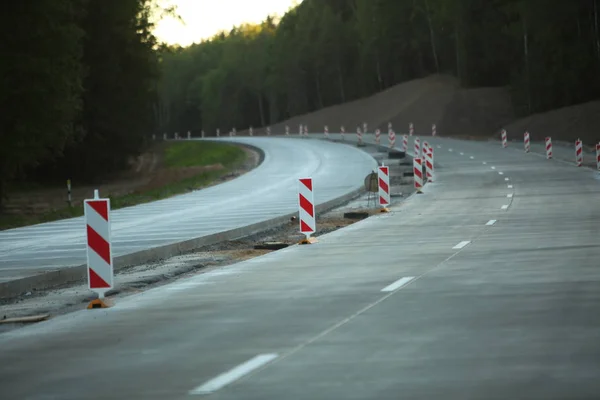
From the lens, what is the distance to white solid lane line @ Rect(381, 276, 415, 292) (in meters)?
15.7

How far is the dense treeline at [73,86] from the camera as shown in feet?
204

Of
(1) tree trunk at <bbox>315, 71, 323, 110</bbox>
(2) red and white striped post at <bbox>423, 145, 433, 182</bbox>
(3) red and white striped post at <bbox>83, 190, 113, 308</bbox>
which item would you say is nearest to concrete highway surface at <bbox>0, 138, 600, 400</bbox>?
(3) red and white striped post at <bbox>83, 190, 113, 308</bbox>

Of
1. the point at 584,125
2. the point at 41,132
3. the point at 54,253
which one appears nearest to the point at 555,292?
the point at 54,253

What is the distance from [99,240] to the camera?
16.5 m

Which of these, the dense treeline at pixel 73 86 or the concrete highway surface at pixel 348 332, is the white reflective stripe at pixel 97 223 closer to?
the concrete highway surface at pixel 348 332

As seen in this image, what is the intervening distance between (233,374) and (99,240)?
22.5ft

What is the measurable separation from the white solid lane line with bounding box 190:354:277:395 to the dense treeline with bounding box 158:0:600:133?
287 feet

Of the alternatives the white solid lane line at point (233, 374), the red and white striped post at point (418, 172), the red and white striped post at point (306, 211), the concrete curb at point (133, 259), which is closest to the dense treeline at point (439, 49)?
the red and white striped post at point (418, 172)

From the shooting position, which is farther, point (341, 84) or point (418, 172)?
point (341, 84)

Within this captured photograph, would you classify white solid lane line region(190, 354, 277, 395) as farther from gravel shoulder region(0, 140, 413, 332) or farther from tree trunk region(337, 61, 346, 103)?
tree trunk region(337, 61, 346, 103)

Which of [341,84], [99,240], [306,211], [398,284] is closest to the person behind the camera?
[398,284]

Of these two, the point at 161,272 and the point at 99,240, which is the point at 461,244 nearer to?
the point at 161,272

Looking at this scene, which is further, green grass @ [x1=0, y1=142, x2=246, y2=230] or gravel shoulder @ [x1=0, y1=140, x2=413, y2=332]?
green grass @ [x1=0, y1=142, x2=246, y2=230]

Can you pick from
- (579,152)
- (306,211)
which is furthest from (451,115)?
(306,211)
